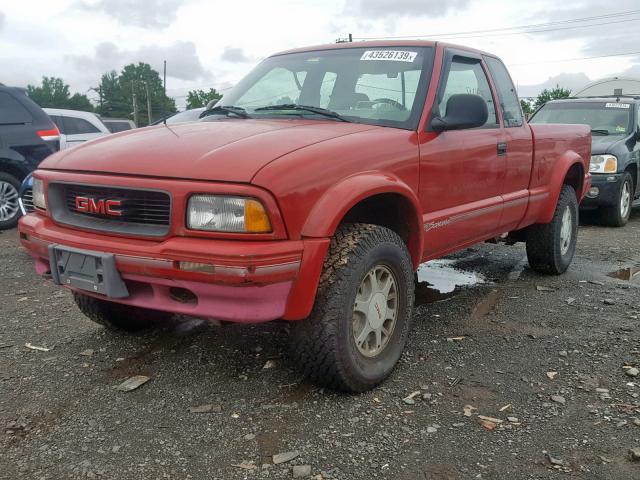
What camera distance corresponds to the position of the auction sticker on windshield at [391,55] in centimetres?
361

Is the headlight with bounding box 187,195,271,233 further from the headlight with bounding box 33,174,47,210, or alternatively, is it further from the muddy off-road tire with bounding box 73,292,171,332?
the muddy off-road tire with bounding box 73,292,171,332

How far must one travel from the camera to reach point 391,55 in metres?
3.64

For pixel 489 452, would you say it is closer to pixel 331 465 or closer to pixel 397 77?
pixel 331 465

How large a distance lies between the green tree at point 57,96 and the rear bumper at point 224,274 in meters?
91.3

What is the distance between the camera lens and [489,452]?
8.00 ft

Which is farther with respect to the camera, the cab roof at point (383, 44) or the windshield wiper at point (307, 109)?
the cab roof at point (383, 44)

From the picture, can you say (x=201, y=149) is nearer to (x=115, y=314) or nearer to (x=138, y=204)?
(x=138, y=204)

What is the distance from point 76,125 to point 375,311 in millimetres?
9560

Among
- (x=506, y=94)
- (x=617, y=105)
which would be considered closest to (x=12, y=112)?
(x=506, y=94)

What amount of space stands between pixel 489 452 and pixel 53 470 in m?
1.72

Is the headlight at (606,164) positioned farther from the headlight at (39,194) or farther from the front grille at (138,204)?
the headlight at (39,194)

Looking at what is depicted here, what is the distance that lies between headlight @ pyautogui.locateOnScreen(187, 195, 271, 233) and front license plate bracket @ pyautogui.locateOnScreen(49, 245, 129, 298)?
43cm

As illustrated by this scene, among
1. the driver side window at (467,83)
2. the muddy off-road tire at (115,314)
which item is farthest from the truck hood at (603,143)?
the muddy off-road tire at (115,314)

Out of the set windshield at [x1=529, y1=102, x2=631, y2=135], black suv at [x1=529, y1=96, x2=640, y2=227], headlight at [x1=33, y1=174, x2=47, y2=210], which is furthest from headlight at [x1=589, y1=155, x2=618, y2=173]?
headlight at [x1=33, y1=174, x2=47, y2=210]
